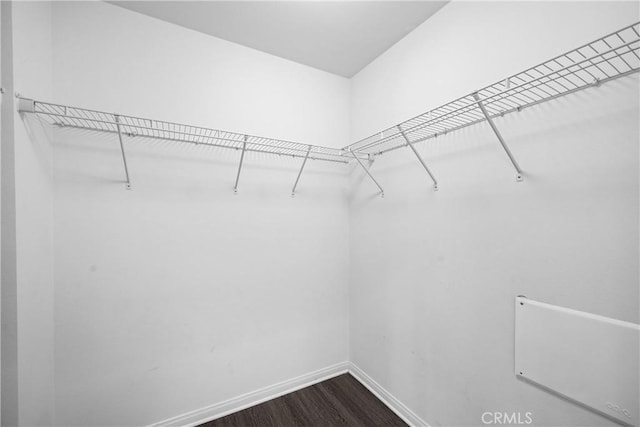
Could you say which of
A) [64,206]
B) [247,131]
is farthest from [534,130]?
[64,206]

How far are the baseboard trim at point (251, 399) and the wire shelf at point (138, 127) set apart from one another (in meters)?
1.65

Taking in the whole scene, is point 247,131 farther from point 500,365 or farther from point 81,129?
point 500,365

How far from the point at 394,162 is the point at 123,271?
178 centimetres

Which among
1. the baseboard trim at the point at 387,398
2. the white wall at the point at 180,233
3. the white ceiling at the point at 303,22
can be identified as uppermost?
the white ceiling at the point at 303,22

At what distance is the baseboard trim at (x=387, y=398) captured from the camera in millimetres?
1547

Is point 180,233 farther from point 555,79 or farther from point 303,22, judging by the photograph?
point 555,79

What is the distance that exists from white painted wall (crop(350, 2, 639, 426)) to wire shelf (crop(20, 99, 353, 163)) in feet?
2.35

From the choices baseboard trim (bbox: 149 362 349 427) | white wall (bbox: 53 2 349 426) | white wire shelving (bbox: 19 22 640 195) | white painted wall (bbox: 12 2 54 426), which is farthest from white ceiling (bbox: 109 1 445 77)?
baseboard trim (bbox: 149 362 349 427)

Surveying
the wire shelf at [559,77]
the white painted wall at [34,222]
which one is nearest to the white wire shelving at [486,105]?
the wire shelf at [559,77]

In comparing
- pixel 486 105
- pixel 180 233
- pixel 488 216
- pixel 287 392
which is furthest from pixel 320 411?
pixel 486 105

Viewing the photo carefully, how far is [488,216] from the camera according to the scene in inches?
48.1

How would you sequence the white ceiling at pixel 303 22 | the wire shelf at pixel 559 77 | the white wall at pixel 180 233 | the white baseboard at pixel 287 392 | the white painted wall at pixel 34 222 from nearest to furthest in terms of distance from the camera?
1. the wire shelf at pixel 559 77
2. the white painted wall at pixel 34 222
3. the white wall at pixel 180 233
4. the white ceiling at pixel 303 22
5. the white baseboard at pixel 287 392

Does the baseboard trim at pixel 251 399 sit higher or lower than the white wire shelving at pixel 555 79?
lower

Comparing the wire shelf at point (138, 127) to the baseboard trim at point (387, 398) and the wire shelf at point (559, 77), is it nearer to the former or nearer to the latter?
the wire shelf at point (559, 77)
